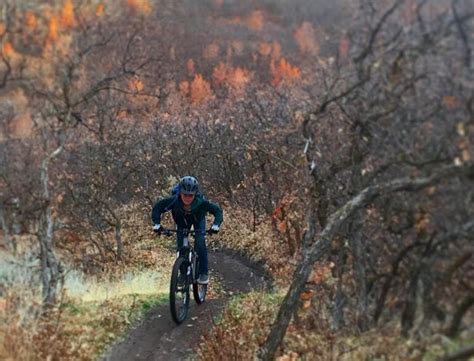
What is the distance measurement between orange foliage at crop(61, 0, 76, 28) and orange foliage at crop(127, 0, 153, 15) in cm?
104

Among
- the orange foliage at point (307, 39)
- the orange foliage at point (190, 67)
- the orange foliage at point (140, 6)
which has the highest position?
the orange foliage at point (190, 67)

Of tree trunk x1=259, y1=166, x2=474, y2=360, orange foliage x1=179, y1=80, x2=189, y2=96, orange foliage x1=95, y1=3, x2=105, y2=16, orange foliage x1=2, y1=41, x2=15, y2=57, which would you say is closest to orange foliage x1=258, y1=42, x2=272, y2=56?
orange foliage x1=95, y1=3, x2=105, y2=16

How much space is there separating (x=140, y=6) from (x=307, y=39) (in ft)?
9.82

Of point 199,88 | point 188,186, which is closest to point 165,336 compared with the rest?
point 188,186

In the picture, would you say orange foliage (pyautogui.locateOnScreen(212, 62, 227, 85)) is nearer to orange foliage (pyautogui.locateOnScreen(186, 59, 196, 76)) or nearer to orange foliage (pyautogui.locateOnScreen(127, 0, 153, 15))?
orange foliage (pyautogui.locateOnScreen(186, 59, 196, 76))

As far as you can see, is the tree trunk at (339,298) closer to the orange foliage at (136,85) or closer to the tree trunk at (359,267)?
the tree trunk at (359,267)

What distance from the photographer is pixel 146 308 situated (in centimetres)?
950

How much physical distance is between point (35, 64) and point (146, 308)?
4.42 m

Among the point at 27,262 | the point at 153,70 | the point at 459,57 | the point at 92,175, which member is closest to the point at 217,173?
the point at 92,175

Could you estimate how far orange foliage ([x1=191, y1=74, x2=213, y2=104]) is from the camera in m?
42.0

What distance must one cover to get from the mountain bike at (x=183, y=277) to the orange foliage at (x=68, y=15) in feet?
11.5

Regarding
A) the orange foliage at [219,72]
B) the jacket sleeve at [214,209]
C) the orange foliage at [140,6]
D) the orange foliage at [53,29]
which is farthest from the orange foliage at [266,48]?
the orange foliage at [219,72]

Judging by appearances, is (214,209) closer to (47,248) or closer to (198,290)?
(198,290)

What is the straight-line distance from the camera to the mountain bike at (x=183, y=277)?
8.49m
